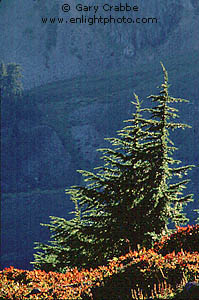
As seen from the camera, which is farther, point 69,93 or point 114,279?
point 69,93

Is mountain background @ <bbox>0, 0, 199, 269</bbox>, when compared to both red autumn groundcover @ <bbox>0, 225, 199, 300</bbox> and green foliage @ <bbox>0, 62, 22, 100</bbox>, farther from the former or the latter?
red autumn groundcover @ <bbox>0, 225, 199, 300</bbox>

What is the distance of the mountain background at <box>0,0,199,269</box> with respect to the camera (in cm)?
8250

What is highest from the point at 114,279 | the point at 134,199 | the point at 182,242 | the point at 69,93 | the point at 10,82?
the point at 69,93

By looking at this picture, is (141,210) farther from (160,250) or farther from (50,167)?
(50,167)

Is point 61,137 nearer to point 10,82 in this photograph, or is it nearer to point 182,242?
point 10,82

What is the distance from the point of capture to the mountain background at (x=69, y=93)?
271 feet

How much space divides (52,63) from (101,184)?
447ft

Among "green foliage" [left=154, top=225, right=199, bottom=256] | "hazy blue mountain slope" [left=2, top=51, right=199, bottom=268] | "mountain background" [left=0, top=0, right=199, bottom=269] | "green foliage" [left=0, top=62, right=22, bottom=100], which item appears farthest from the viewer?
"green foliage" [left=0, top=62, right=22, bottom=100]

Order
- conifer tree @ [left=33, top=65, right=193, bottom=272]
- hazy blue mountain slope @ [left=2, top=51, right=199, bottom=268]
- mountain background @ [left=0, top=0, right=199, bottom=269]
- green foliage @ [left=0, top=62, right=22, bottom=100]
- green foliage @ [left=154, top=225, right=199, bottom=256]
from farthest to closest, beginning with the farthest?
green foliage @ [left=0, top=62, right=22, bottom=100] < mountain background @ [left=0, top=0, right=199, bottom=269] < hazy blue mountain slope @ [left=2, top=51, right=199, bottom=268] < conifer tree @ [left=33, top=65, right=193, bottom=272] < green foliage @ [left=154, top=225, right=199, bottom=256]

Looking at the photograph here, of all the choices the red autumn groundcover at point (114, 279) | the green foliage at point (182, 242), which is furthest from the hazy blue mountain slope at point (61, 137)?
the red autumn groundcover at point (114, 279)

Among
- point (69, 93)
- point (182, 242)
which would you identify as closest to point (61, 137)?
point (69, 93)

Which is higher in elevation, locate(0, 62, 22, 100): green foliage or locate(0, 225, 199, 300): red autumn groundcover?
locate(0, 62, 22, 100): green foliage

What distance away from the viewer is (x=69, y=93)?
12344 cm

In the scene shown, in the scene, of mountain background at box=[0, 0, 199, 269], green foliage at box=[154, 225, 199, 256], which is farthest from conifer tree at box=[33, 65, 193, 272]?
mountain background at box=[0, 0, 199, 269]
